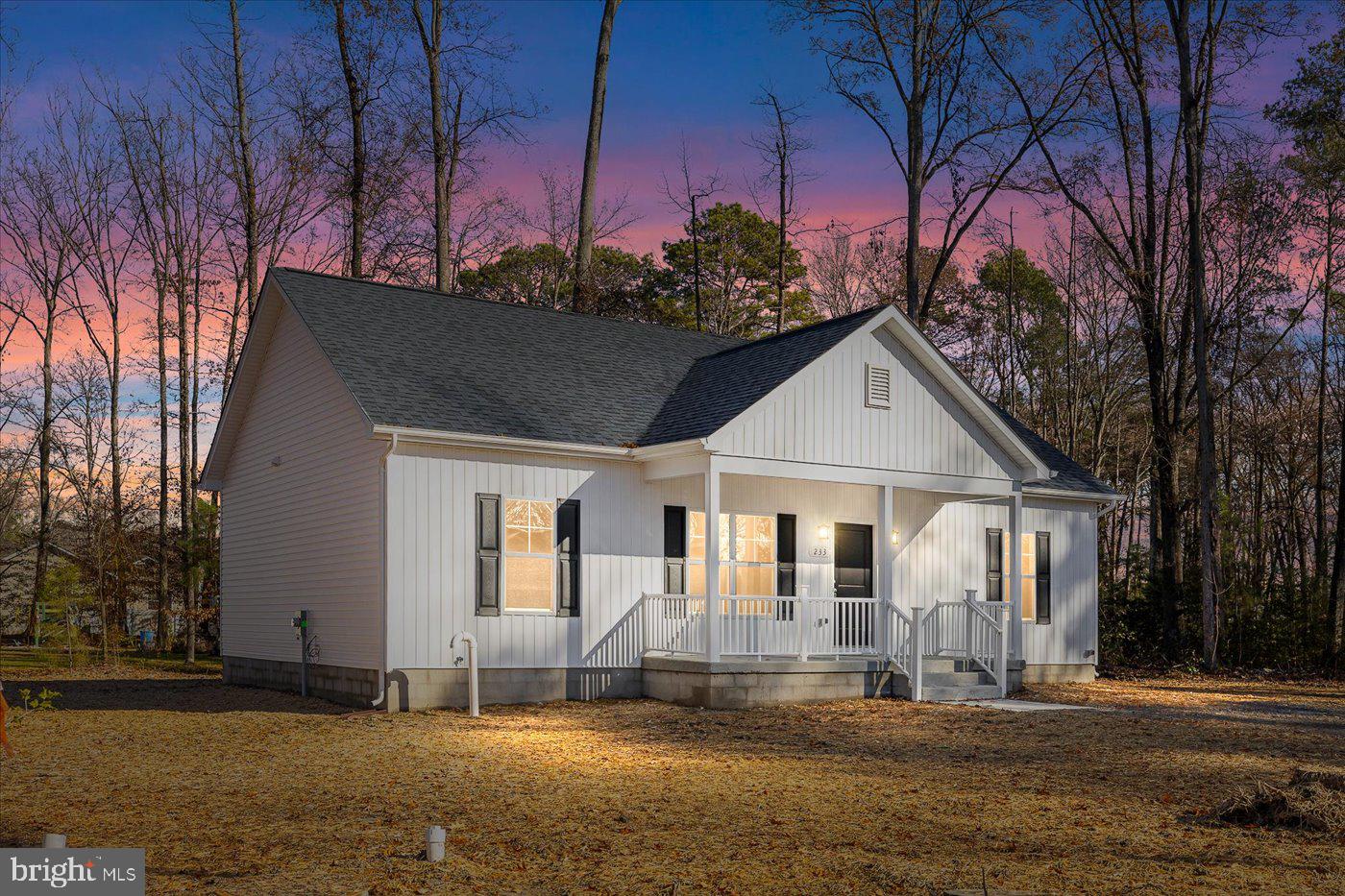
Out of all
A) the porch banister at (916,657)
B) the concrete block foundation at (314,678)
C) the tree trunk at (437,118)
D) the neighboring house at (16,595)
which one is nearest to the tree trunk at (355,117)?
the tree trunk at (437,118)

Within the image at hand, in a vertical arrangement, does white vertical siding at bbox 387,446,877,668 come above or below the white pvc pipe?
above

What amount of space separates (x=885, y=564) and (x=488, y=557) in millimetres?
5614

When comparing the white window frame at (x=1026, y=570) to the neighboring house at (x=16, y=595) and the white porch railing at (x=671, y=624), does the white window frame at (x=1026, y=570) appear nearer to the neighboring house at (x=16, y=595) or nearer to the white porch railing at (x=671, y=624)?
the white porch railing at (x=671, y=624)

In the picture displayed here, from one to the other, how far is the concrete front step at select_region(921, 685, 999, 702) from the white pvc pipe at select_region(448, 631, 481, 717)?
621cm

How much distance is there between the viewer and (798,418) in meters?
16.6

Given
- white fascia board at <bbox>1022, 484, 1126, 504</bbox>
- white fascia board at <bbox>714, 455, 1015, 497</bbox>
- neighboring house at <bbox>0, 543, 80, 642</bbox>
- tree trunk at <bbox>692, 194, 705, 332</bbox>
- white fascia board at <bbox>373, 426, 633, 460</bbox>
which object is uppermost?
tree trunk at <bbox>692, 194, 705, 332</bbox>

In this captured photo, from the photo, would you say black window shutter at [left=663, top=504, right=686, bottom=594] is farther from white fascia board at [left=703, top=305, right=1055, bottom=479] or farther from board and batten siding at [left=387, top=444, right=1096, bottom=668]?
white fascia board at [left=703, top=305, right=1055, bottom=479]

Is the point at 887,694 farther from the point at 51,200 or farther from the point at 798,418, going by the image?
the point at 51,200

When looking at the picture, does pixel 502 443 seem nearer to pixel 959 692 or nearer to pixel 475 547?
pixel 475 547

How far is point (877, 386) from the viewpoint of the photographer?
17.4m

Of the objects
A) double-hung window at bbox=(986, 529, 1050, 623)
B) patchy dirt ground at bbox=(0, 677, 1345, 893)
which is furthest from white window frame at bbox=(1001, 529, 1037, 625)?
patchy dirt ground at bbox=(0, 677, 1345, 893)

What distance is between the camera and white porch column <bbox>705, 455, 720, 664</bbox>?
50.8ft

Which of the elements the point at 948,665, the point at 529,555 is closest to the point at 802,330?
the point at 948,665

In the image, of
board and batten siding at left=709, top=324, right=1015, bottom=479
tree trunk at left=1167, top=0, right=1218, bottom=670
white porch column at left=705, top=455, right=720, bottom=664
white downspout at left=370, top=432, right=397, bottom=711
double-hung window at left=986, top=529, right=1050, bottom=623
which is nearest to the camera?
white downspout at left=370, top=432, right=397, bottom=711
